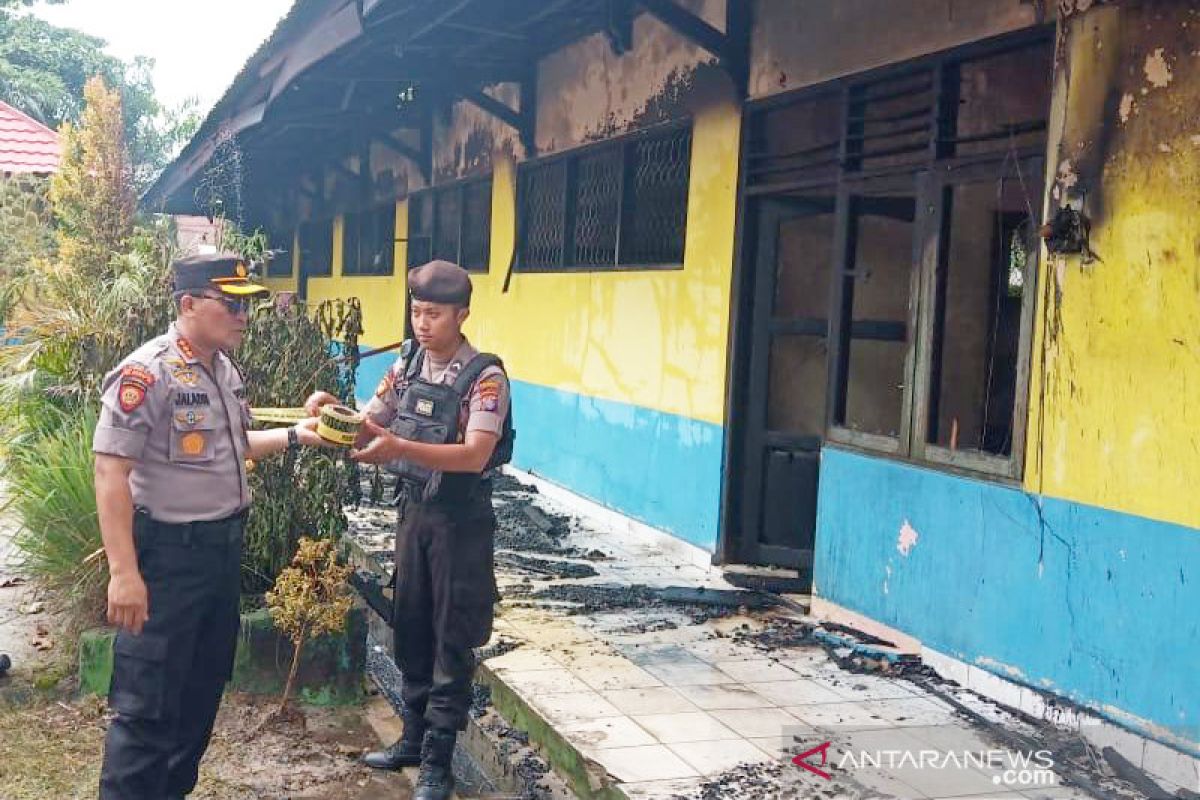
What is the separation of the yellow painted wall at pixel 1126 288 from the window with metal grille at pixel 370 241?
10098 millimetres

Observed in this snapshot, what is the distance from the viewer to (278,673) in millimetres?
4816

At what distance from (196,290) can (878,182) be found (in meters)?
3.22

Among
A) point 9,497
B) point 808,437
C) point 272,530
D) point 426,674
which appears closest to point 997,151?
point 808,437

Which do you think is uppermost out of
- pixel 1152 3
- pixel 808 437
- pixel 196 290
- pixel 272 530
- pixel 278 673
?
pixel 1152 3

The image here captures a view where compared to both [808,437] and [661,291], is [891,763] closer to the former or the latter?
[808,437]

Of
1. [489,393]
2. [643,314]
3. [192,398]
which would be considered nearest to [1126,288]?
[489,393]

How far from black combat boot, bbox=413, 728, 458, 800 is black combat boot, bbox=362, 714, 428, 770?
0.85 ft

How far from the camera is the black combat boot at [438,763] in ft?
12.4

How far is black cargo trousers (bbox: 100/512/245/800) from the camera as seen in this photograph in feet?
10.8

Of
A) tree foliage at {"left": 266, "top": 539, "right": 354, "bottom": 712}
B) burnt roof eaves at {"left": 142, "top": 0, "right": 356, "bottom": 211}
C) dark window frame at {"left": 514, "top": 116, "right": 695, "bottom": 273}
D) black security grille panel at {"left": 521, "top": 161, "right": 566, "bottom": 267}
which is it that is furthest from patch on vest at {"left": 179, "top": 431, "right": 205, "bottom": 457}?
black security grille panel at {"left": 521, "top": 161, "right": 566, "bottom": 267}

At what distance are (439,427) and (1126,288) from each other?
7.81 ft

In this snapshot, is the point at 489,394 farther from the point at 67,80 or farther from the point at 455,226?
the point at 67,80

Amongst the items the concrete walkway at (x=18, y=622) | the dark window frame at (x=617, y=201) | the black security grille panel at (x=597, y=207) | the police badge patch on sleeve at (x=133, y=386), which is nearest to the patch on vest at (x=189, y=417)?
the police badge patch on sleeve at (x=133, y=386)

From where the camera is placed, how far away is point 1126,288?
404cm
